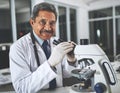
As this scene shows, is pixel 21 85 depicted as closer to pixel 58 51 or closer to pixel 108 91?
pixel 58 51

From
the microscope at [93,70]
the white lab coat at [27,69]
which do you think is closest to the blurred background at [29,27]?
the microscope at [93,70]

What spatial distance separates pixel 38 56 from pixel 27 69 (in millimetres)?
103

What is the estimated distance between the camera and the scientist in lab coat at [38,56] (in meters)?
0.83

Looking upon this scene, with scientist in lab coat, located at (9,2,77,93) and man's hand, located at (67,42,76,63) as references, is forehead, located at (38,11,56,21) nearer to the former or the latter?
scientist in lab coat, located at (9,2,77,93)

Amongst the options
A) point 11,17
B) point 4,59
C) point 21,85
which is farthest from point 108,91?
point 11,17

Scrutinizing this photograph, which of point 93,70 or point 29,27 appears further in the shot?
point 29,27

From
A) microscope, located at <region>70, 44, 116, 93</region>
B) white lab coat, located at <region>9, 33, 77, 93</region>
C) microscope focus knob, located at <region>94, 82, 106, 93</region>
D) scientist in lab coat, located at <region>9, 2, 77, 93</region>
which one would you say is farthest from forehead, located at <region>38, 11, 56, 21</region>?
microscope focus knob, located at <region>94, 82, 106, 93</region>

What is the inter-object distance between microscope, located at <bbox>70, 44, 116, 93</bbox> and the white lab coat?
0.44 feet

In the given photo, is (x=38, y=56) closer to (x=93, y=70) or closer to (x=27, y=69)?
(x=27, y=69)

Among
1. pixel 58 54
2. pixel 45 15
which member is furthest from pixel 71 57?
pixel 45 15

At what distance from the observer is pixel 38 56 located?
96 cm

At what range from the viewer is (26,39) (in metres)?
0.95

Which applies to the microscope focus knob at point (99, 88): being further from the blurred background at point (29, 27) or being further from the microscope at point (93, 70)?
the blurred background at point (29, 27)

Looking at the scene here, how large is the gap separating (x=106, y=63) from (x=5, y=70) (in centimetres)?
91
